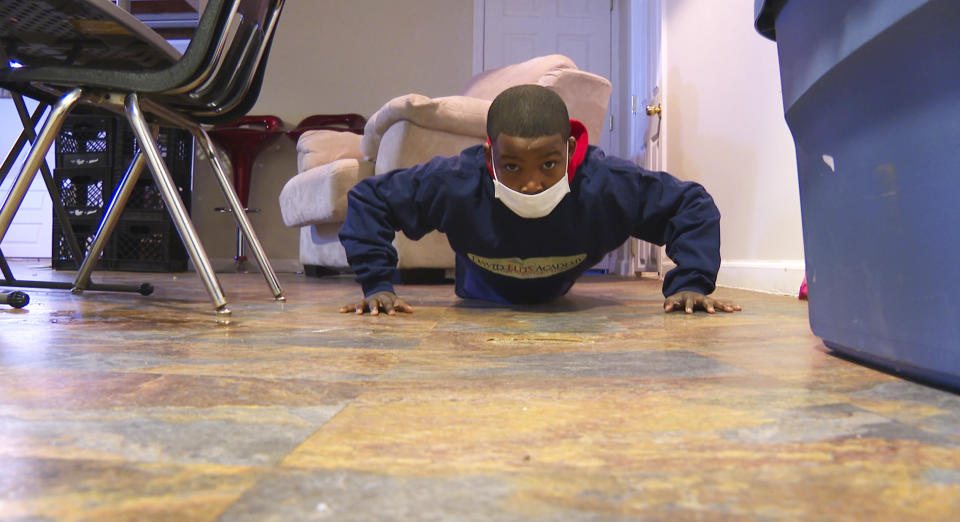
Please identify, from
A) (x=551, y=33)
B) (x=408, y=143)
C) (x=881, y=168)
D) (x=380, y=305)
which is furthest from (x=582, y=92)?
(x=881, y=168)

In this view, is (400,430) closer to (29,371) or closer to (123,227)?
(29,371)

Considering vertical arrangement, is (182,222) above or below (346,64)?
below

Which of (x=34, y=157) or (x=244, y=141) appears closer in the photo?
(x=34, y=157)

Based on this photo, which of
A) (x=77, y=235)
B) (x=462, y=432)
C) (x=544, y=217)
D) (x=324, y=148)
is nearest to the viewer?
(x=462, y=432)

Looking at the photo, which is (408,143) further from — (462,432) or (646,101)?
(462,432)

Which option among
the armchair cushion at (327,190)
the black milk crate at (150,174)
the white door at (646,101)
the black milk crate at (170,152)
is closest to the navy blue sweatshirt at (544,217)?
the armchair cushion at (327,190)

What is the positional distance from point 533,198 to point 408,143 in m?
1.30

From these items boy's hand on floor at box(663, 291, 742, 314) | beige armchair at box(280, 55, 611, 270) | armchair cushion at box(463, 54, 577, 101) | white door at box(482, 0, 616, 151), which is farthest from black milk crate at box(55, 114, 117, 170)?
boy's hand on floor at box(663, 291, 742, 314)

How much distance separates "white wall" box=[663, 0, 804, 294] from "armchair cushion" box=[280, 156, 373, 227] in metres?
1.43

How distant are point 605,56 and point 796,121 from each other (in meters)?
4.10

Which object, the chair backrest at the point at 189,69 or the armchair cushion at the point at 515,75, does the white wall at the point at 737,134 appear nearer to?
the armchair cushion at the point at 515,75

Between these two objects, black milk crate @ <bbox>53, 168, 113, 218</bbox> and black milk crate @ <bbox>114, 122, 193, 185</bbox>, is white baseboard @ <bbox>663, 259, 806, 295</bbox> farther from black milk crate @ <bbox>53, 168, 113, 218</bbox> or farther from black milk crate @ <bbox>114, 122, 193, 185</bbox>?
black milk crate @ <bbox>53, 168, 113, 218</bbox>

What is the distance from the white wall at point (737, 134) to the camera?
1957 mm

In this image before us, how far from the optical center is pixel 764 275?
2104 millimetres
